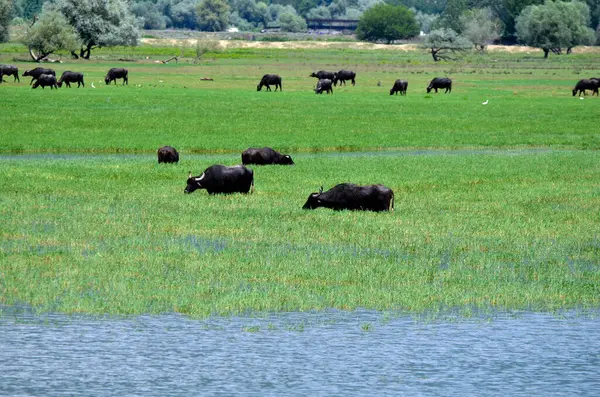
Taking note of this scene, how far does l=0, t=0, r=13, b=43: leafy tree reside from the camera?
12101 centimetres

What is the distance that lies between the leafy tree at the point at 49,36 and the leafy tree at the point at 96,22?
7.93 metres

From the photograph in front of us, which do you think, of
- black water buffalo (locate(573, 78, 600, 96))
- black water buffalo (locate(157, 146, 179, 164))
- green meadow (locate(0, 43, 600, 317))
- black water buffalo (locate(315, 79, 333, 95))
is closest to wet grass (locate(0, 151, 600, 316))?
green meadow (locate(0, 43, 600, 317))

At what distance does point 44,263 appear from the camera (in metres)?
17.4

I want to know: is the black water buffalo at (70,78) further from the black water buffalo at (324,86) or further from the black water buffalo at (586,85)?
the black water buffalo at (586,85)

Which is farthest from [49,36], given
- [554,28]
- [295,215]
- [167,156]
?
[295,215]

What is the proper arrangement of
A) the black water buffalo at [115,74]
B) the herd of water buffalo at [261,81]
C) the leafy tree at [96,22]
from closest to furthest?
the herd of water buffalo at [261,81] → the black water buffalo at [115,74] → the leafy tree at [96,22]

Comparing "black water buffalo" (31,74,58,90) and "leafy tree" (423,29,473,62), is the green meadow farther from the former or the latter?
"leafy tree" (423,29,473,62)

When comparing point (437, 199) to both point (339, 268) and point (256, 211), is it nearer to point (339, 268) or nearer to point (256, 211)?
point (256, 211)

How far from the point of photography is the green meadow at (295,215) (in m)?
15.9

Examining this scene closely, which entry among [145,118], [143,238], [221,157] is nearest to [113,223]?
[143,238]

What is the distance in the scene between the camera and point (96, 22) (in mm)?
115688

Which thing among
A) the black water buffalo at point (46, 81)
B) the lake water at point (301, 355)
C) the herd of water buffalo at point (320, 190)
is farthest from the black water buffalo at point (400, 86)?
the lake water at point (301, 355)

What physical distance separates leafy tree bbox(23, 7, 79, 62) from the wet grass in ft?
253

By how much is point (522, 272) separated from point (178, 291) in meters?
5.46
